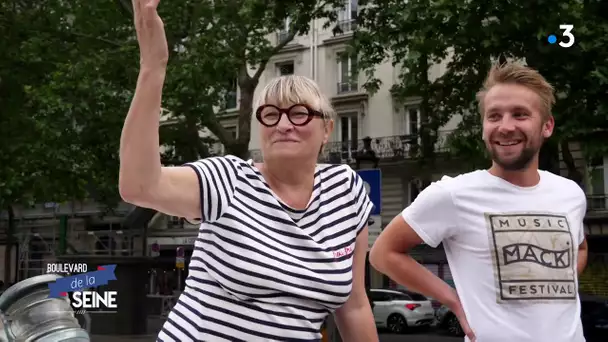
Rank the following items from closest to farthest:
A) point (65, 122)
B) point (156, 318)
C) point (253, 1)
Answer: point (253, 1)
point (65, 122)
point (156, 318)

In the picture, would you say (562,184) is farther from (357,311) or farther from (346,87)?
(346,87)

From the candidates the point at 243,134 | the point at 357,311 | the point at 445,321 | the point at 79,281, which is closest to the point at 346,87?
the point at 445,321

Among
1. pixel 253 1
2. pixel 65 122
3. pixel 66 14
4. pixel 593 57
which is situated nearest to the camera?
pixel 593 57

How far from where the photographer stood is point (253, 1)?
13.6 m

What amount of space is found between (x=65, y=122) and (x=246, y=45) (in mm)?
4124

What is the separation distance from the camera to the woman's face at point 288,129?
6.84 feet

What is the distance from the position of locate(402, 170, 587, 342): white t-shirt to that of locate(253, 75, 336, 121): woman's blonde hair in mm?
639

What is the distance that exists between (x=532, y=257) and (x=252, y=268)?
1040 millimetres

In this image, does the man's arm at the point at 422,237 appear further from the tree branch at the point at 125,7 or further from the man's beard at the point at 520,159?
the tree branch at the point at 125,7

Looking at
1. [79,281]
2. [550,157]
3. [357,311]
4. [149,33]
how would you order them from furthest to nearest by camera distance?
1. [550,157]
2. [79,281]
3. [357,311]
4. [149,33]

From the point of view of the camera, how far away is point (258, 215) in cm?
199

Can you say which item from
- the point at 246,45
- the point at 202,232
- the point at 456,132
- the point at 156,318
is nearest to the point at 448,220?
the point at 202,232

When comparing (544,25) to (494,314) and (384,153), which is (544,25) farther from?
(384,153)

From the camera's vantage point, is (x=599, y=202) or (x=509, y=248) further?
(x=599, y=202)
